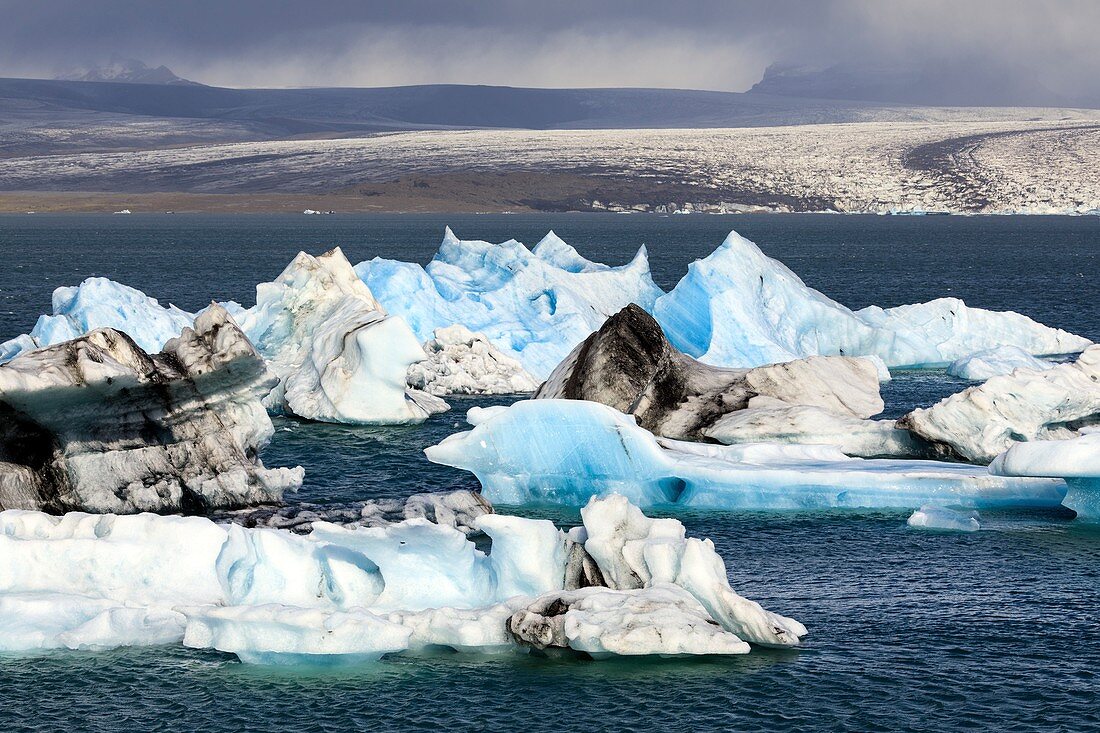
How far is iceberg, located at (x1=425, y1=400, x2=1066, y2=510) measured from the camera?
17.6m

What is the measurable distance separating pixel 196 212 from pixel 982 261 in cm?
11236

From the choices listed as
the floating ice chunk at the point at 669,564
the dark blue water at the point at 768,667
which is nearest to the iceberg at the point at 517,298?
the dark blue water at the point at 768,667

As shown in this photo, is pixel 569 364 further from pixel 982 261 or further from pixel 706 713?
pixel 982 261

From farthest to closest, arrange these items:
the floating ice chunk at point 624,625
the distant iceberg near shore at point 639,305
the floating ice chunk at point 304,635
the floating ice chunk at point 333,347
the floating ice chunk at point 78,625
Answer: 1. the distant iceberg near shore at point 639,305
2. the floating ice chunk at point 333,347
3. the floating ice chunk at point 78,625
4. the floating ice chunk at point 304,635
5. the floating ice chunk at point 624,625

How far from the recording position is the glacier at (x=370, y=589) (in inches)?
460

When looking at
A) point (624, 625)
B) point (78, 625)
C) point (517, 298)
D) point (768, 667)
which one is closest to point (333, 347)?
point (517, 298)

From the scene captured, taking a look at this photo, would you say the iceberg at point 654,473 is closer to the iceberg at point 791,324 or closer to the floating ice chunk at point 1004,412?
the floating ice chunk at point 1004,412

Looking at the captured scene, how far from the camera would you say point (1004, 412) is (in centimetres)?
1922

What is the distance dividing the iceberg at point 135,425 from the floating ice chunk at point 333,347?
20.4 feet

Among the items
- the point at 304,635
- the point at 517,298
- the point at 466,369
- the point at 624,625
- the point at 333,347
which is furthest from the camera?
the point at 517,298

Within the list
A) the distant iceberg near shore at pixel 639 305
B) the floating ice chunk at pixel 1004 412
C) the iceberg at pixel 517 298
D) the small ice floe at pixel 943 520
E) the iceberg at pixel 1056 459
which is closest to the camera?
the iceberg at pixel 1056 459

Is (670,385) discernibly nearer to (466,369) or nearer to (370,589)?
(466,369)

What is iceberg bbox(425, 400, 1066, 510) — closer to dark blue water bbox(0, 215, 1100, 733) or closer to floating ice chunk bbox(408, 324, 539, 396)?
dark blue water bbox(0, 215, 1100, 733)

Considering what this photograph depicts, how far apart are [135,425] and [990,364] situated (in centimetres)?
2043
